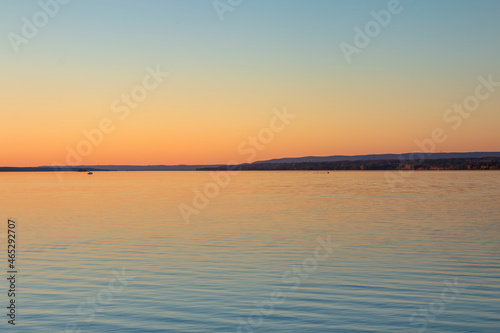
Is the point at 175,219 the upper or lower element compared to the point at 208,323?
upper

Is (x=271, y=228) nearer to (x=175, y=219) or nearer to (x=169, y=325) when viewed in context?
(x=175, y=219)

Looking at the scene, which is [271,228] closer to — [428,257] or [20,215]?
[428,257]

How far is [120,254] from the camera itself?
25.2 metres

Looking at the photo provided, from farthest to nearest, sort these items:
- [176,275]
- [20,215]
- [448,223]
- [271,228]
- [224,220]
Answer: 1. [20,215]
2. [224,220]
3. [448,223]
4. [271,228]
5. [176,275]

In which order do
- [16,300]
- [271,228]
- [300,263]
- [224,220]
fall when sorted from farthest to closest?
[224,220] → [271,228] → [300,263] → [16,300]

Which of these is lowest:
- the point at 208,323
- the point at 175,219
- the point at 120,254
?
the point at 208,323

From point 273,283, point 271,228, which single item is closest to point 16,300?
point 273,283

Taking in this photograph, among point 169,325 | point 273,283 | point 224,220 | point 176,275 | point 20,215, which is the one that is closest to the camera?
point 169,325

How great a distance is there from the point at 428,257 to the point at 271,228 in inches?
495

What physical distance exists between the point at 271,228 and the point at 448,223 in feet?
37.8

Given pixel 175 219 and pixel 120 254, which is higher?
A: pixel 175 219

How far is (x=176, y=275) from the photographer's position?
66.2 feet

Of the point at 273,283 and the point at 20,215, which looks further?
the point at 20,215

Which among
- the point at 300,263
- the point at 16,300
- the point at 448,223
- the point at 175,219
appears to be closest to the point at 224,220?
the point at 175,219
